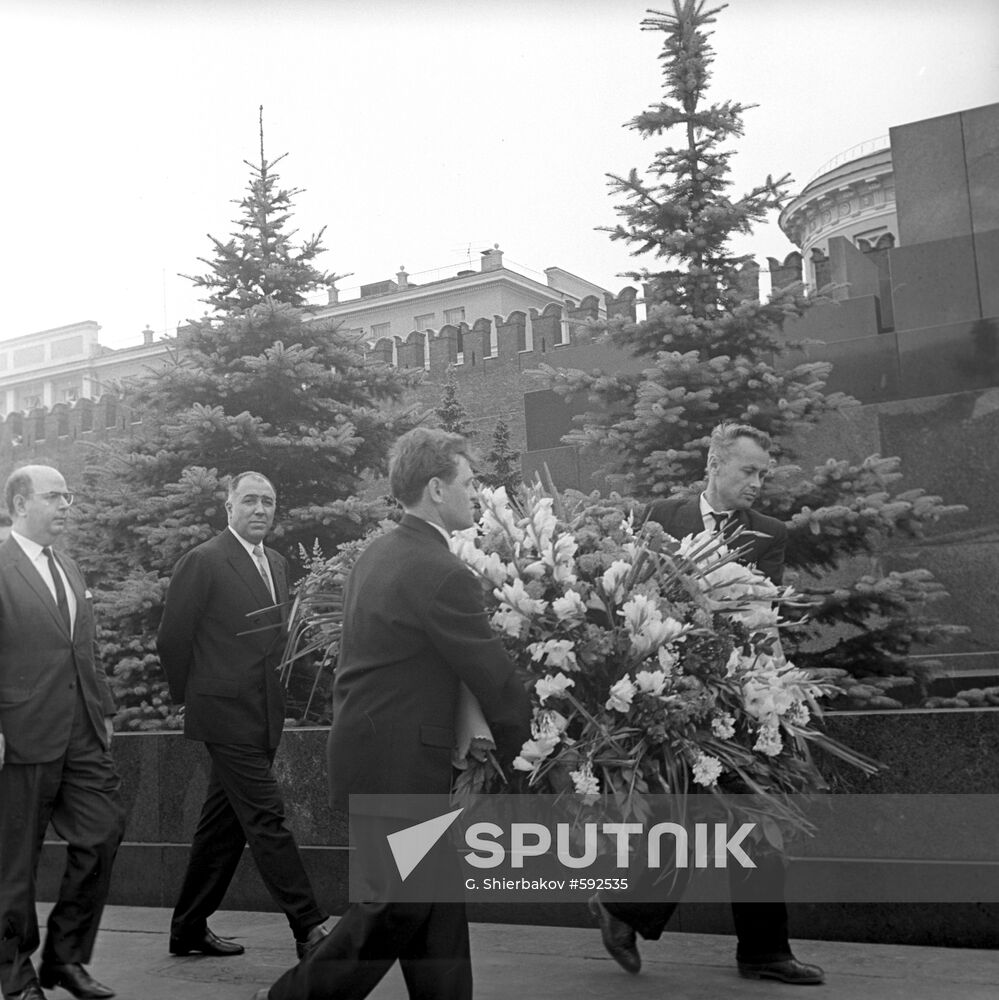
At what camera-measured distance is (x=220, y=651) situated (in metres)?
5.19

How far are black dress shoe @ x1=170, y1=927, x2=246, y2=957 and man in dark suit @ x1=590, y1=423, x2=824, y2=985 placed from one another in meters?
1.54

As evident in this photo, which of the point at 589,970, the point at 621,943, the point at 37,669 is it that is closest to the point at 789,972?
the point at 621,943

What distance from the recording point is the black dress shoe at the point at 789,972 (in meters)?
4.31

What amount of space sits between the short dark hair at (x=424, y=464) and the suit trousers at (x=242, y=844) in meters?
1.81

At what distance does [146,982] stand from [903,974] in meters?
2.71

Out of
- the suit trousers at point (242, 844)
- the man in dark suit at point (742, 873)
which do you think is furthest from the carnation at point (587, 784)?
the suit trousers at point (242, 844)

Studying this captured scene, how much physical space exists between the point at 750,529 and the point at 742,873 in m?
1.23

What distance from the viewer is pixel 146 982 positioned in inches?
188

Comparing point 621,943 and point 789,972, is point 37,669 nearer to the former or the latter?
point 621,943

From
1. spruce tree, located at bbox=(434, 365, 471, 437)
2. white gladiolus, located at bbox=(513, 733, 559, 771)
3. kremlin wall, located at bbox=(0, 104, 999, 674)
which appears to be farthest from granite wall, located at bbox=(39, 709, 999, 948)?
spruce tree, located at bbox=(434, 365, 471, 437)

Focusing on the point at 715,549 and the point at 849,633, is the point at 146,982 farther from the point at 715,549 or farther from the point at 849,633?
the point at 849,633

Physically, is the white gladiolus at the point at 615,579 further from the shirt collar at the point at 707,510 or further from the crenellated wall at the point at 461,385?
the crenellated wall at the point at 461,385

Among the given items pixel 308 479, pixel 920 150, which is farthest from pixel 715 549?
pixel 308 479

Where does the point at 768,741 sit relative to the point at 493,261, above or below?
below
